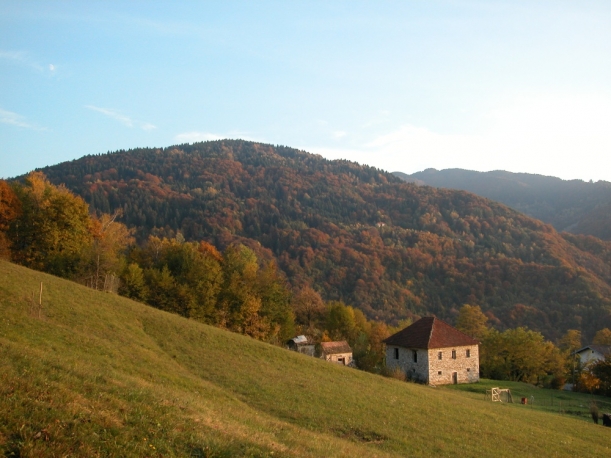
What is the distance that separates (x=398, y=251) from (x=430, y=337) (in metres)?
110

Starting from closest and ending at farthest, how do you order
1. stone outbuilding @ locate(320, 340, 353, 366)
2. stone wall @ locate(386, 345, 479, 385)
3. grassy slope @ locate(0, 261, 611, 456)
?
grassy slope @ locate(0, 261, 611, 456) < stone wall @ locate(386, 345, 479, 385) < stone outbuilding @ locate(320, 340, 353, 366)

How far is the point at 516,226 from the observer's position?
18262 cm

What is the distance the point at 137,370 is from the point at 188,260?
35.2 meters

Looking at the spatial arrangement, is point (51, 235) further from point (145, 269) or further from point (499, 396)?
point (499, 396)

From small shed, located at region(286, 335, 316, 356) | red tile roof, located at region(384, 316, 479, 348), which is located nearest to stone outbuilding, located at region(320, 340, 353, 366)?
small shed, located at region(286, 335, 316, 356)

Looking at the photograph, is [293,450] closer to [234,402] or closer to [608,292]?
[234,402]

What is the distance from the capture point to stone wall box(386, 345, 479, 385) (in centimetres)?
4591

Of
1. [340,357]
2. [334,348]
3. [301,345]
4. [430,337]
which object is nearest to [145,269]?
[301,345]

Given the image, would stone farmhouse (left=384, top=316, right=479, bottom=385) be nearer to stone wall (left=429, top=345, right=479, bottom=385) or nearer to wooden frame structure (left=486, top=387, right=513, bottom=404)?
stone wall (left=429, top=345, right=479, bottom=385)

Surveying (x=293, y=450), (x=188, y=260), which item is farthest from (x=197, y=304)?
(x=293, y=450)

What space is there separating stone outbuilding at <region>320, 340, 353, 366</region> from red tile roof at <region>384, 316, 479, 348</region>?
21.6ft

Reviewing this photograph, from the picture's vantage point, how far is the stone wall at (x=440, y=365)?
4591 cm

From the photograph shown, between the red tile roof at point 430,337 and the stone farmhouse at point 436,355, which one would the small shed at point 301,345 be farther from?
the stone farmhouse at point 436,355

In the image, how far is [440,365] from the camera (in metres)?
46.5
